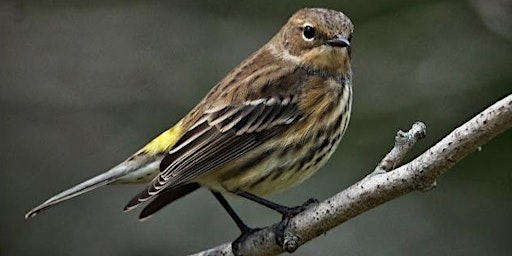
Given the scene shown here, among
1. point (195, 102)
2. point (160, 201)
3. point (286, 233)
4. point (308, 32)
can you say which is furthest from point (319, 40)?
point (195, 102)

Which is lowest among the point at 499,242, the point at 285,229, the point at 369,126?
the point at 499,242

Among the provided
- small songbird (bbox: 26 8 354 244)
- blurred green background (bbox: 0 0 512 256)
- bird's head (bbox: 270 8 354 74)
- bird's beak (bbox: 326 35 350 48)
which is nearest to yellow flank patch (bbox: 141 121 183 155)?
small songbird (bbox: 26 8 354 244)

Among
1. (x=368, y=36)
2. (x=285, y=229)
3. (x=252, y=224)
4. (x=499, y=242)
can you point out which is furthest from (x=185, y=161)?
(x=499, y=242)

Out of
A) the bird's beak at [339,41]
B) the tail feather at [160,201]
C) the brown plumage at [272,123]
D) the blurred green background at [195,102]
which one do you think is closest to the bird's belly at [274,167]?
the brown plumage at [272,123]

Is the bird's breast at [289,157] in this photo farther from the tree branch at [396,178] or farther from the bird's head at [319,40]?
the tree branch at [396,178]

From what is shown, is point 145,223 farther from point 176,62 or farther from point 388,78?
point 388,78

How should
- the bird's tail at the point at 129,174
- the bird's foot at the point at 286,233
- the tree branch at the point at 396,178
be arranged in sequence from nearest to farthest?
the tree branch at the point at 396,178, the bird's foot at the point at 286,233, the bird's tail at the point at 129,174
